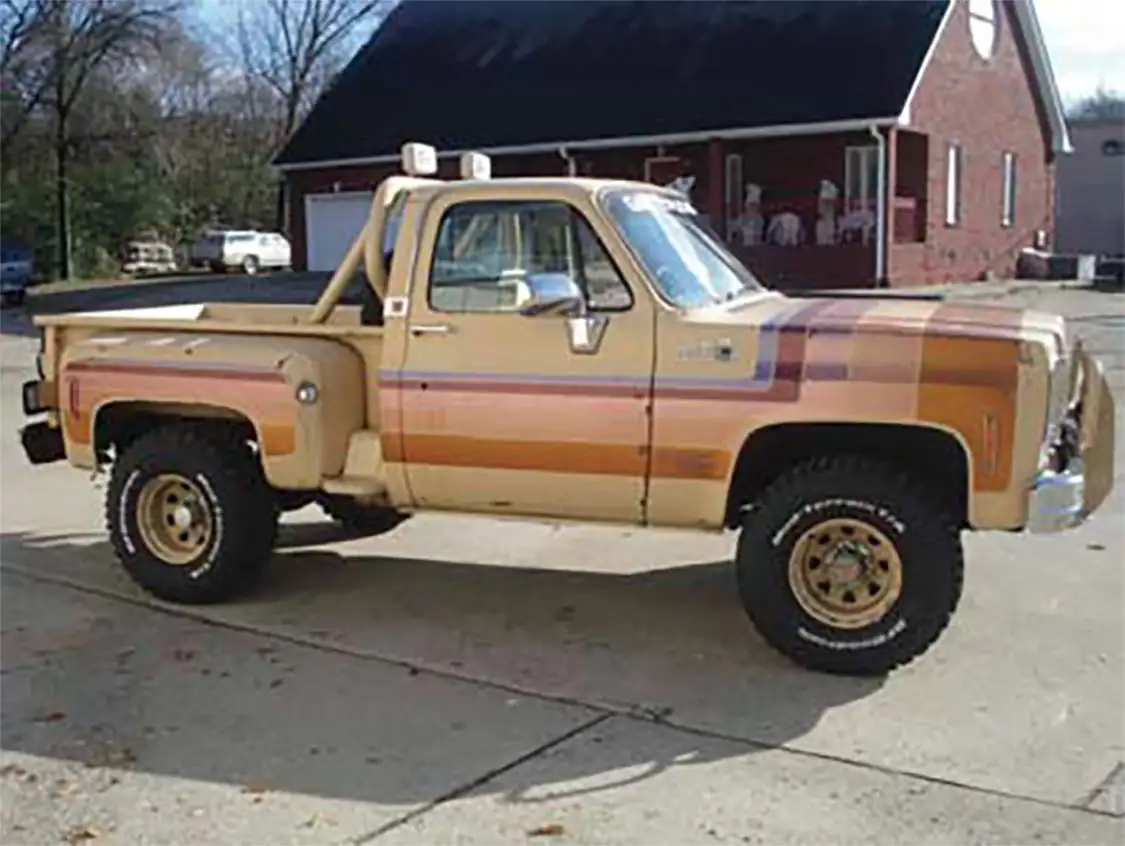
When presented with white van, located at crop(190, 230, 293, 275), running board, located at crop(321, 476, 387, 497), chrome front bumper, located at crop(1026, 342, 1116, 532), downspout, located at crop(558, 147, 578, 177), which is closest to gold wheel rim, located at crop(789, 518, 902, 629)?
chrome front bumper, located at crop(1026, 342, 1116, 532)

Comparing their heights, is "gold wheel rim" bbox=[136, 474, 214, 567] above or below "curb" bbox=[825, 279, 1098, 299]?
below

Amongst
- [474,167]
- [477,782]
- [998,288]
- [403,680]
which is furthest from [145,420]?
[998,288]

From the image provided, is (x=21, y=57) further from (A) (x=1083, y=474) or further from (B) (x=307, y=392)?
(A) (x=1083, y=474)

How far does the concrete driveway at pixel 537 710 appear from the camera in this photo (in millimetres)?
4398

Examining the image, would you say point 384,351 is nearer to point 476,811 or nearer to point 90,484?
point 476,811

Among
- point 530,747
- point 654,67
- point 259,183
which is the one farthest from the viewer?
point 259,183

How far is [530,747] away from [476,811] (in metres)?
0.57

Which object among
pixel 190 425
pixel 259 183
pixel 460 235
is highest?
pixel 259 183

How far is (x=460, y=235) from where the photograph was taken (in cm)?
638

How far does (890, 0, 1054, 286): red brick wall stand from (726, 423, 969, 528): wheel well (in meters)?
22.6

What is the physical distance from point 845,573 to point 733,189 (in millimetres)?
24612

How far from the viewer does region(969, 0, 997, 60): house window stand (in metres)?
30.9

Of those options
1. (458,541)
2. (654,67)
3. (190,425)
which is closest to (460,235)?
(190,425)

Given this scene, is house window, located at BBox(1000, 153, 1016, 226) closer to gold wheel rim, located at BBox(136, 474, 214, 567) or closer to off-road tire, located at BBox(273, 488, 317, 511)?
off-road tire, located at BBox(273, 488, 317, 511)
